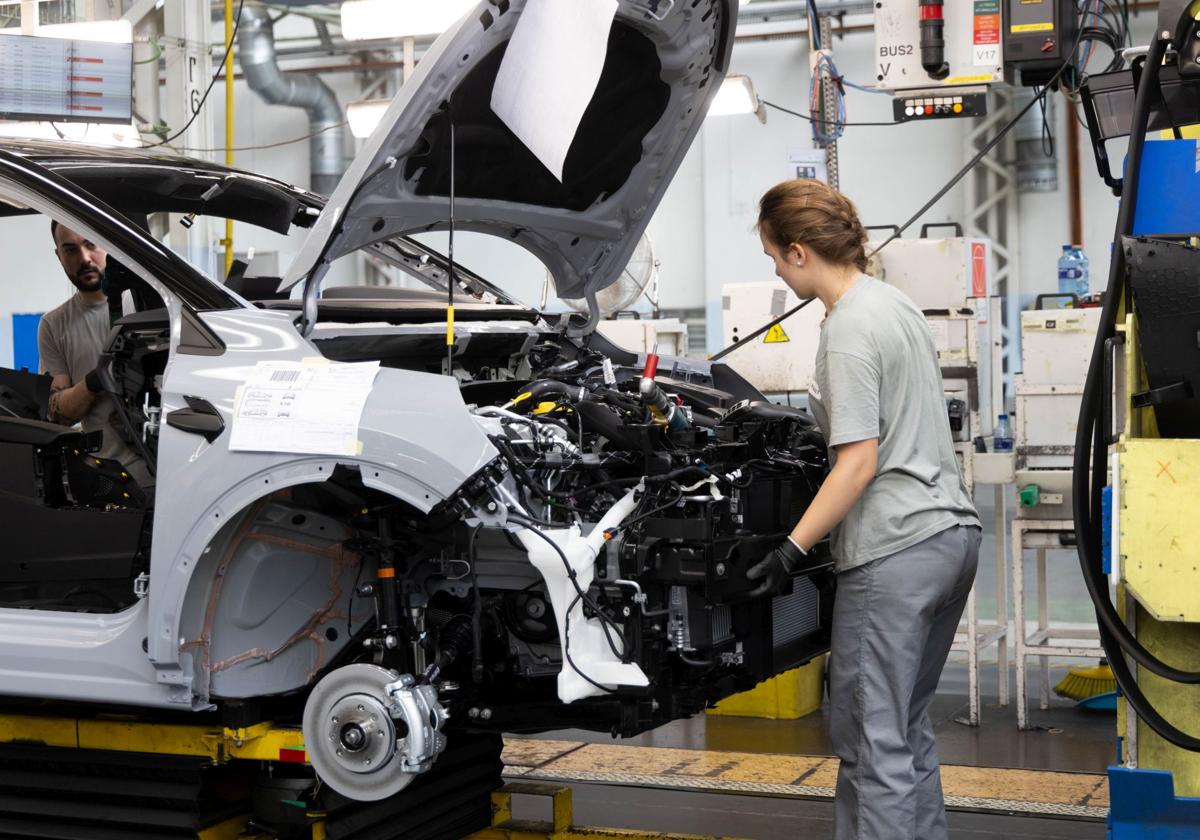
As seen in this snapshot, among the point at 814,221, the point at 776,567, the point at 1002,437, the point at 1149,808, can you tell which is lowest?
→ the point at 1149,808

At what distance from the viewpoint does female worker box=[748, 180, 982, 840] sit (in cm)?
305

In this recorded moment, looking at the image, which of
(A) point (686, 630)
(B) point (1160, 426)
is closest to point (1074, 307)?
(B) point (1160, 426)

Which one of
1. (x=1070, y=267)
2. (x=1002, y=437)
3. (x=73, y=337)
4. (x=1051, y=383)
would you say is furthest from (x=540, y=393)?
(x=1070, y=267)

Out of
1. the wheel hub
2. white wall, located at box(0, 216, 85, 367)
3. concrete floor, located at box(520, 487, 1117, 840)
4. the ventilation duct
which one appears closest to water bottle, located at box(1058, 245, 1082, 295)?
concrete floor, located at box(520, 487, 1117, 840)

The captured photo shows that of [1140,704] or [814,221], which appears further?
[814,221]

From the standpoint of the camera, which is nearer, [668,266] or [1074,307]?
[1074,307]

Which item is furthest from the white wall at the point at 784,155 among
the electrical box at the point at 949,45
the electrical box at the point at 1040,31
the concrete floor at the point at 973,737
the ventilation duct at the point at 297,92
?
the concrete floor at the point at 973,737

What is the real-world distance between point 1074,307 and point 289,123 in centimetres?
1164

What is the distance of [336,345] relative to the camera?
3.45 meters

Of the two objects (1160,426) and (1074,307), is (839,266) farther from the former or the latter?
(1074,307)

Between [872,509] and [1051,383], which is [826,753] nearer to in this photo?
[1051,383]

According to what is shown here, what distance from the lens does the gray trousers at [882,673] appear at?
310 cm

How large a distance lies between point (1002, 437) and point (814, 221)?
3544 mm

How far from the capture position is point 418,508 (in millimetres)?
2967
